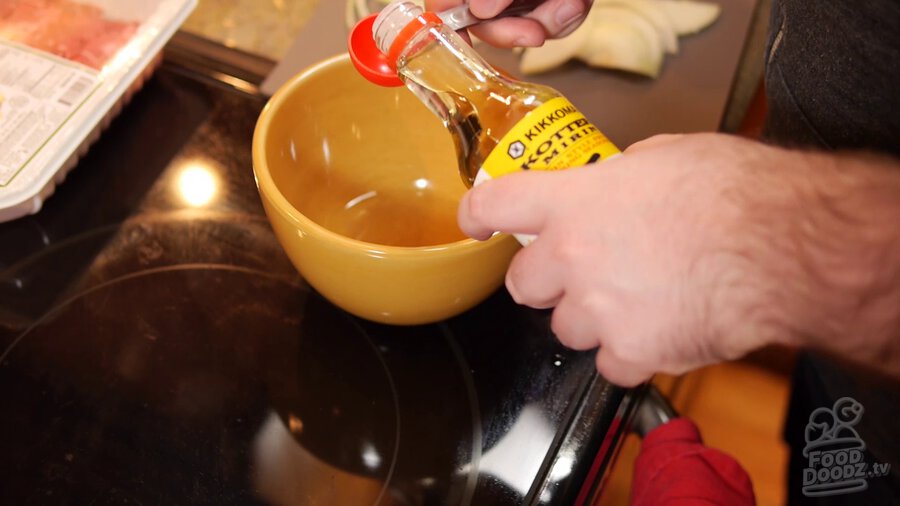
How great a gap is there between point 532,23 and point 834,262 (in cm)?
35

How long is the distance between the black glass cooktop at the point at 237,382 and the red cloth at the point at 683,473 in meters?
0.06

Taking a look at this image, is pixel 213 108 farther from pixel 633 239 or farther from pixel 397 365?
pixel 633 239

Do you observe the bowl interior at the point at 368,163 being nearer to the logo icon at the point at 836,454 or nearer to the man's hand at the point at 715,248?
the man's hand at the point at 715,248

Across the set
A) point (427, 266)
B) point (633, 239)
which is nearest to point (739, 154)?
point (633, 239)

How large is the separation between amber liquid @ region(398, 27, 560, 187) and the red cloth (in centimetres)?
33

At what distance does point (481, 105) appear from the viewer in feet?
1.92

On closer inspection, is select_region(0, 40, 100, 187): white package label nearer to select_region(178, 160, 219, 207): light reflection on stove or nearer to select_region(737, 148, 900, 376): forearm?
select_region(178, 160, 219, 207): light reflection on stove

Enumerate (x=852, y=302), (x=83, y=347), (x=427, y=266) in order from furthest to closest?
(x=83, y=347) → (x=427, y=266) → (x=852, y=302)

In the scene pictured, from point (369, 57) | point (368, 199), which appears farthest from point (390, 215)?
point (369, 57)

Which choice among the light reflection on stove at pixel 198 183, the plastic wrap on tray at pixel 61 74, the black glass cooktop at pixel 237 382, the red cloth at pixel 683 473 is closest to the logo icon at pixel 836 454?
the red cloth at pixel 683 473

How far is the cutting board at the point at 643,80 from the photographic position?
90cm

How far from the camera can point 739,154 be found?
1.51 feet

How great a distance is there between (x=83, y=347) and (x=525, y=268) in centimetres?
41

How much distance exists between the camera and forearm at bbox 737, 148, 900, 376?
17.0 inches
